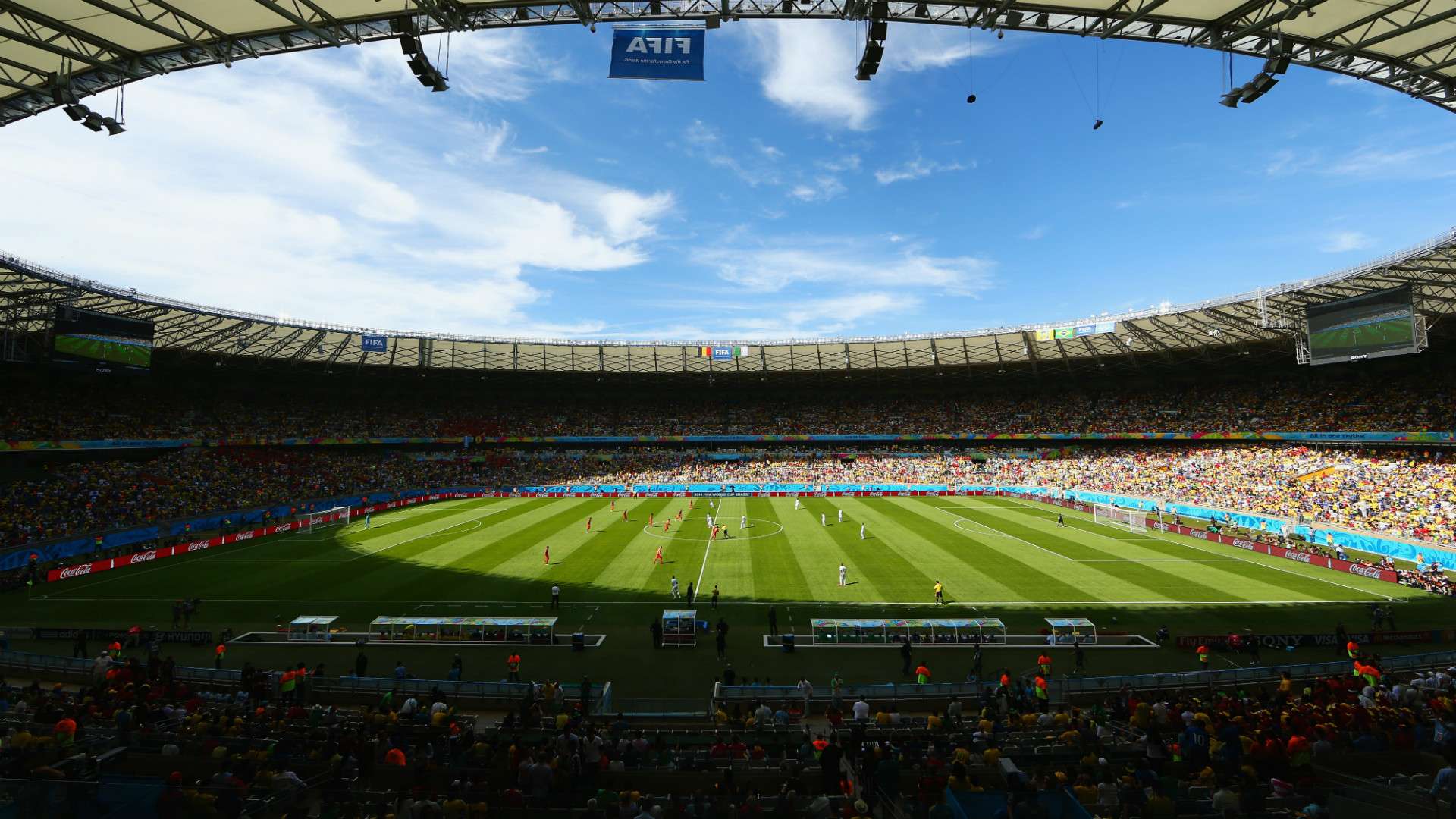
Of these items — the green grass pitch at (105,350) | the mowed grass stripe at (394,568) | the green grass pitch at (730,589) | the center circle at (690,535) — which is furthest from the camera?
the green grass pitch at (105,350)

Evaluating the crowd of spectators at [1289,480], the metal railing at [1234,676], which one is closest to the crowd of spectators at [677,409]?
the crowd of spectators at [1289,480]

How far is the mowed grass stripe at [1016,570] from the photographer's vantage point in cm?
2677

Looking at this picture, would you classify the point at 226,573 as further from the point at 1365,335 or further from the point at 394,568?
the point at 1365,335

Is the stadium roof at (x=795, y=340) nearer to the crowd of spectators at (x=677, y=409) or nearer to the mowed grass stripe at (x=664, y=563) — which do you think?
the crowd of spectators at (x=677, y=409)

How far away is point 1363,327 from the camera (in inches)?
1630

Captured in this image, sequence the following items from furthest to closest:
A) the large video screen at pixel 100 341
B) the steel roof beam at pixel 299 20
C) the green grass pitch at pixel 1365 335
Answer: the large video screen at pixel 100 341, the green grass pitch at pixel 1365 335, the steel roof beam at pixel 299 20

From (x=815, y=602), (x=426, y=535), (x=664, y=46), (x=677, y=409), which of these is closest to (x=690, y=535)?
(x=815, y=602)

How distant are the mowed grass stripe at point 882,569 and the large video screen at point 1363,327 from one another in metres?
36.3

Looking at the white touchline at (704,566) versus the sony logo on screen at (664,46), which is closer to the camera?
the sony logo on screen at (664,46)

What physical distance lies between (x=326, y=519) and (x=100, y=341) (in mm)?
18643

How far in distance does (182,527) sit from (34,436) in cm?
1455

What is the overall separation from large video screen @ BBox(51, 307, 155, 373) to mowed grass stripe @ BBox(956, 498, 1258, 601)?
6215cm

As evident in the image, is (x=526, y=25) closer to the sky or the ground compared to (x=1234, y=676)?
closer to the sky

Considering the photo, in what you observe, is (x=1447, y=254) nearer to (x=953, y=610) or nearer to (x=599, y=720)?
(x=953, y=610)
